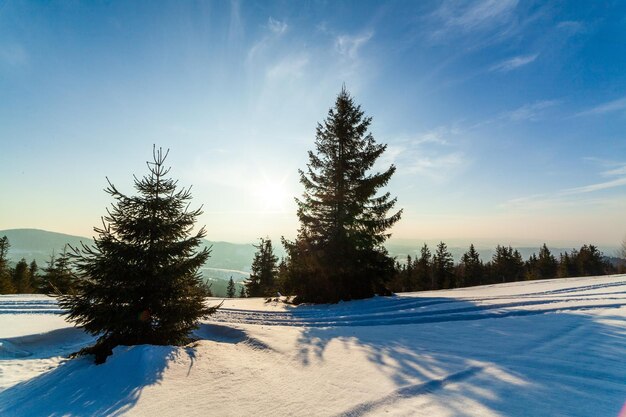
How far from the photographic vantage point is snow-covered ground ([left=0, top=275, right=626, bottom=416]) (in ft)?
12.3

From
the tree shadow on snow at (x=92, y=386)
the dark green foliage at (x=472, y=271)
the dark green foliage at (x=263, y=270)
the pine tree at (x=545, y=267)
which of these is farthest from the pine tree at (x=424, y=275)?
the tree shadow on snow at (x=92, y=386)

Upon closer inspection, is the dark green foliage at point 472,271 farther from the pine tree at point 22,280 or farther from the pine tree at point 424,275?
the pine tree at point 22,280

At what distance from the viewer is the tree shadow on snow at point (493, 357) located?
3.62 meters

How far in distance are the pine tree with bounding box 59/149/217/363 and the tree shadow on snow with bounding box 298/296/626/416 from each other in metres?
3.78

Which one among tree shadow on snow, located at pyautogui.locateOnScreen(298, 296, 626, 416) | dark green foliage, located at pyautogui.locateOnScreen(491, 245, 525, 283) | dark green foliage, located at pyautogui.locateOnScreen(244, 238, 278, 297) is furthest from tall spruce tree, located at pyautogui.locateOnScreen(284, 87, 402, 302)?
dark green foliage, located at pyautogui.locateOnScreen(491, 245, 525, 283)

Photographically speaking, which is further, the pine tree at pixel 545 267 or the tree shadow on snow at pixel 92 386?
the pine tree at pixel 545 267

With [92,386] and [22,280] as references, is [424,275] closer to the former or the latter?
[92,386]

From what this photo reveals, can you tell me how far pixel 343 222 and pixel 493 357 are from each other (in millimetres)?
11627

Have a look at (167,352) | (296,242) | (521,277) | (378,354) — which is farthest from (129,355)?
(521,277)

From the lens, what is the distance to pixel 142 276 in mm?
7957

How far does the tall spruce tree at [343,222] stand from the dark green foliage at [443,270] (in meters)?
39.2

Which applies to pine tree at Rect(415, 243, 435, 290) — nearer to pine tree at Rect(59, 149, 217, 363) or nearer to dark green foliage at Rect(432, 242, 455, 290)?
dark green foliage at Rect(432, 242, 455, 290)

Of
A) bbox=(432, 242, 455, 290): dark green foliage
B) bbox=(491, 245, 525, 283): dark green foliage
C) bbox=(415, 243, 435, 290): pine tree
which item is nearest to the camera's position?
bbox=(432, 242, 455, 290): dark green foliage

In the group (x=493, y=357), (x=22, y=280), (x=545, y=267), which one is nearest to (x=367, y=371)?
(x=493, y=357)
